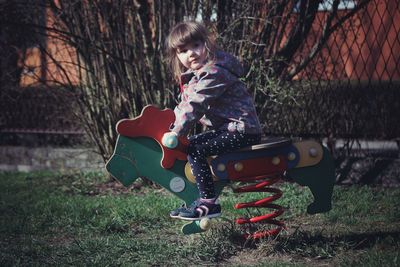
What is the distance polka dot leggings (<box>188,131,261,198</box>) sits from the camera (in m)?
3.29

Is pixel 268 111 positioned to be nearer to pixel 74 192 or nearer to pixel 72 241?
pixel 74 192

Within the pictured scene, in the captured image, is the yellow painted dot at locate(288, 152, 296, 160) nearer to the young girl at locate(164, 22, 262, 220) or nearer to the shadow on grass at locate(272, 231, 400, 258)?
the young girl at locate(164, 22, 262, 220)

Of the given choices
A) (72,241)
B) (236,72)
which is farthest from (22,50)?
(236,72)

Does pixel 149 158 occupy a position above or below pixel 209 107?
below

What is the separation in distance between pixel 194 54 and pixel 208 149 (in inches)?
24.2

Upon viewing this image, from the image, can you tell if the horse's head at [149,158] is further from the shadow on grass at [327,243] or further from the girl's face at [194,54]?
the shadow on grass at [327,243]

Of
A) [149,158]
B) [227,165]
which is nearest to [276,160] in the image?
[227,165]

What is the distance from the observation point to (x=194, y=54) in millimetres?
3332

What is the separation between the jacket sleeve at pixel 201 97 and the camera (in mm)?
3193

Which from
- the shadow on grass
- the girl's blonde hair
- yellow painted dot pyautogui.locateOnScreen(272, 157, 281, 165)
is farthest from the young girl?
the shadow on grass

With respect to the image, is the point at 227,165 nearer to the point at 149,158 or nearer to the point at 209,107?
the point at 209,107

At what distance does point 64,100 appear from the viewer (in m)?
6.27

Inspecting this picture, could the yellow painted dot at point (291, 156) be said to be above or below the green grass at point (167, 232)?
above

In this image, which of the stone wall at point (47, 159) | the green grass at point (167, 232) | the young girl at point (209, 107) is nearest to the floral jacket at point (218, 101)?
the young girl at point (209, 107)
